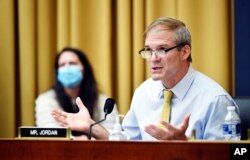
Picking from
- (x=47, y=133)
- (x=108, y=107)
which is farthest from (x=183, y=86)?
(x=47, y=133)

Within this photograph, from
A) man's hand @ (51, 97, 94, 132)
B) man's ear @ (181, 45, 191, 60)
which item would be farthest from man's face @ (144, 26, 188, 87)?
man's hand @ (51, 97, 94, 132)

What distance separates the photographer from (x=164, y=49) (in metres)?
2.29

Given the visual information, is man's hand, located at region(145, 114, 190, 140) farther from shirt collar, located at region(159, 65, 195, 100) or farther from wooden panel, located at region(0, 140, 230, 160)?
shirt collar, located at region(159, 65, 195, 100)

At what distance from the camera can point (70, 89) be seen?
3.31 meters

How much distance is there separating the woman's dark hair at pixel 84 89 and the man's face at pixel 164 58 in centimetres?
104

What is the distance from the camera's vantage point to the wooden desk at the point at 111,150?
4.50 ft

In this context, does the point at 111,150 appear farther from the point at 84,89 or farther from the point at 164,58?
the point at 84,89

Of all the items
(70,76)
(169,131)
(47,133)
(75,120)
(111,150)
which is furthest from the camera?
(70,76)

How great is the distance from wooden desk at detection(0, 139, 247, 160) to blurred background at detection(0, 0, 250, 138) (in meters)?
1.72

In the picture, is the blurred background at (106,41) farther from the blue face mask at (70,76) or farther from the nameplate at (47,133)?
the nameplate at (47,133)

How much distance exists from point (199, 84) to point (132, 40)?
113cm

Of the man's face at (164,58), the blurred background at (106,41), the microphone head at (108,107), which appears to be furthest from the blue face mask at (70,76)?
the microphone head at (108,107)

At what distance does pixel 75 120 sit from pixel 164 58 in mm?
510

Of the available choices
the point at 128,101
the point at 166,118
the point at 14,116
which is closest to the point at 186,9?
the point at 128,101
